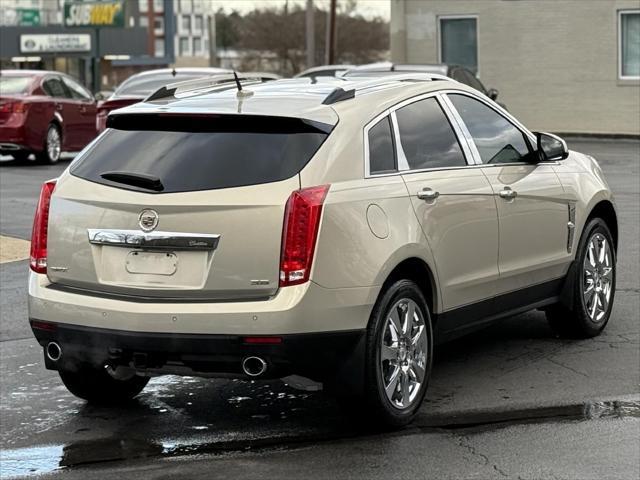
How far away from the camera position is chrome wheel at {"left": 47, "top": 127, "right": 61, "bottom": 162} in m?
23.1

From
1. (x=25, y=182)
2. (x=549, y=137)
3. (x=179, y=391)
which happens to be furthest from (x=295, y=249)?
(x=25, y=182)

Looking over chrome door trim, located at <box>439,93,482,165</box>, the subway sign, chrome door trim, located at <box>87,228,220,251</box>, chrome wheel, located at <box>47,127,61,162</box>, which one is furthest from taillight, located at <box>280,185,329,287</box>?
the subway sign

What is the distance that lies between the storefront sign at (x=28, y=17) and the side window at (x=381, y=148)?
85.8 metres

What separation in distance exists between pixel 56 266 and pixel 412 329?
172 centimetres

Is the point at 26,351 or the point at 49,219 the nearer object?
the point at 49,219

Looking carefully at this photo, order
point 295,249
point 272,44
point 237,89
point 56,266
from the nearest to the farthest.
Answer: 1. point 295,249
2. point 56,266
3. point 237,89
4. point 272,44

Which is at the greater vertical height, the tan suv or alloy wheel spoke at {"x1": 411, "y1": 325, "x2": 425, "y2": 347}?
the tan suv

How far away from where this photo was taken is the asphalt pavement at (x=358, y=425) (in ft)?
19.1

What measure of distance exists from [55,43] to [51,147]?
2498 inches

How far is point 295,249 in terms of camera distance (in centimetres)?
584

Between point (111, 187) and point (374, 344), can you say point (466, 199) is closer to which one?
point (374, 344)

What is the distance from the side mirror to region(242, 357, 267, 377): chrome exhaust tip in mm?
2753

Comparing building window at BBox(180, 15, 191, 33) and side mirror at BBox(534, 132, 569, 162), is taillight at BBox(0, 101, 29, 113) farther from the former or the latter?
building window at BBox(180, 15, 191, 33)

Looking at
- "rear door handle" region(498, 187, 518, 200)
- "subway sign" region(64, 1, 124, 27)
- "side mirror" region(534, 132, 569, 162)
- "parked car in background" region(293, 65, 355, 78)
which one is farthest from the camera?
"subway sign" region(64, 1, 124, 27)
